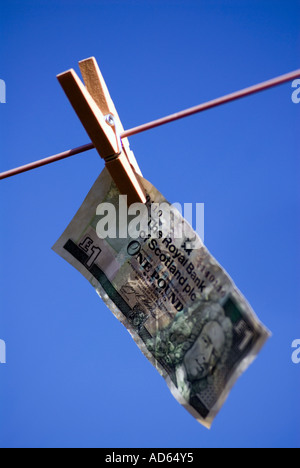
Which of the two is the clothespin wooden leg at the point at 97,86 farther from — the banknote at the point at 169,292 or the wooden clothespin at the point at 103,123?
the banknote at the point at 169,292

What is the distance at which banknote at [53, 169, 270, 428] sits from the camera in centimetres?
183

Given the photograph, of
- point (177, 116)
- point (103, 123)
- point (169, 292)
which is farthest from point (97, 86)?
point (169, 292)

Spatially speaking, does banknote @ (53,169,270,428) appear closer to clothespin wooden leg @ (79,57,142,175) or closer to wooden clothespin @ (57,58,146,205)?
wooden clothespin @ (57,58,146,205)

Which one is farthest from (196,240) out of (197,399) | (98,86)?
(98,86)

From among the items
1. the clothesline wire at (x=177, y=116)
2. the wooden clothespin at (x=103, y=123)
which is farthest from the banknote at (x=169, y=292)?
the clothesline wire at (x=177, y=116)

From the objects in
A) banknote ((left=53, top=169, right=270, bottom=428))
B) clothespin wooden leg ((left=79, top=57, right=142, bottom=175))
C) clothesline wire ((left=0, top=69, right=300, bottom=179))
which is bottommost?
banknote ((left=53, top=169, right=270, bottom=428))

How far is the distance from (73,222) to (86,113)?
1.72 feet

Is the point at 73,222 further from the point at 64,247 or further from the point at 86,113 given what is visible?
the point at 86,113

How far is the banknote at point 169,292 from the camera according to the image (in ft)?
6.01

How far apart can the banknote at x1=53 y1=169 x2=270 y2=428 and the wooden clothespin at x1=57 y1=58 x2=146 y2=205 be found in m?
0.09

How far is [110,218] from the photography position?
2299 mm

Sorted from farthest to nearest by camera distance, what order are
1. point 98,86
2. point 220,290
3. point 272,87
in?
point 98,86 → point 220,290 → point 272,87

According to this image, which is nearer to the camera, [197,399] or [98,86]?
[197,399]

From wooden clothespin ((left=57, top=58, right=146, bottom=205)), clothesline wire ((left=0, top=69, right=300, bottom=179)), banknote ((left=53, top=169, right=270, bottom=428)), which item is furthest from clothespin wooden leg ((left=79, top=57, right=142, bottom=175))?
banknote ((left=53, top=169, right=270, bottom=428))
